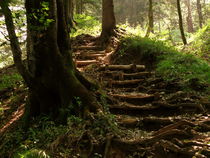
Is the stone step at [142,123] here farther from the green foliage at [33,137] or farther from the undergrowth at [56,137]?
the green foliage at [33,137]

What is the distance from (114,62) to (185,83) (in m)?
3.44

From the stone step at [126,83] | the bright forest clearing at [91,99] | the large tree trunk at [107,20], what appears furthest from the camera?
the large tree trunk at [107,20]

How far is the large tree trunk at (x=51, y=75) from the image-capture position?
529 centimetres

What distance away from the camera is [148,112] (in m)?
5.74

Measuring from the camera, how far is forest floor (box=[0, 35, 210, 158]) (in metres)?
3.77

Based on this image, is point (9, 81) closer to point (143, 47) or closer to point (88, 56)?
point (88, 56)

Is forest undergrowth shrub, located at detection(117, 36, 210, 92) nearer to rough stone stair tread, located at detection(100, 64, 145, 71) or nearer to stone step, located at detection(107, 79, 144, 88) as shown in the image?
rough stone stair tread, located at detection(100, 64, 145, 71)

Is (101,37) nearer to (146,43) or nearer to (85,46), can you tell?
(85,46)

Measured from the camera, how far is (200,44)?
475 inches

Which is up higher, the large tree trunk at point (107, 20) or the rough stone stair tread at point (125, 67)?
the large tree trunk at point (107, 20)

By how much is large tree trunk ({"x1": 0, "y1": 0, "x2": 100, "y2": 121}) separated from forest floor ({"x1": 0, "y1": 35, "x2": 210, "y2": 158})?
33.1 inches

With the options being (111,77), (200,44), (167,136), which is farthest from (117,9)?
(167,136)

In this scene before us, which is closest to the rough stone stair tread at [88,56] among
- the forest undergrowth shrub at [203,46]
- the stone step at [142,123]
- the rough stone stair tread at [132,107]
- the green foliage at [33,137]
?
the rough stone stair tread at [132,107]

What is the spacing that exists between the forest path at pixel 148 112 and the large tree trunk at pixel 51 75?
3.79ft
